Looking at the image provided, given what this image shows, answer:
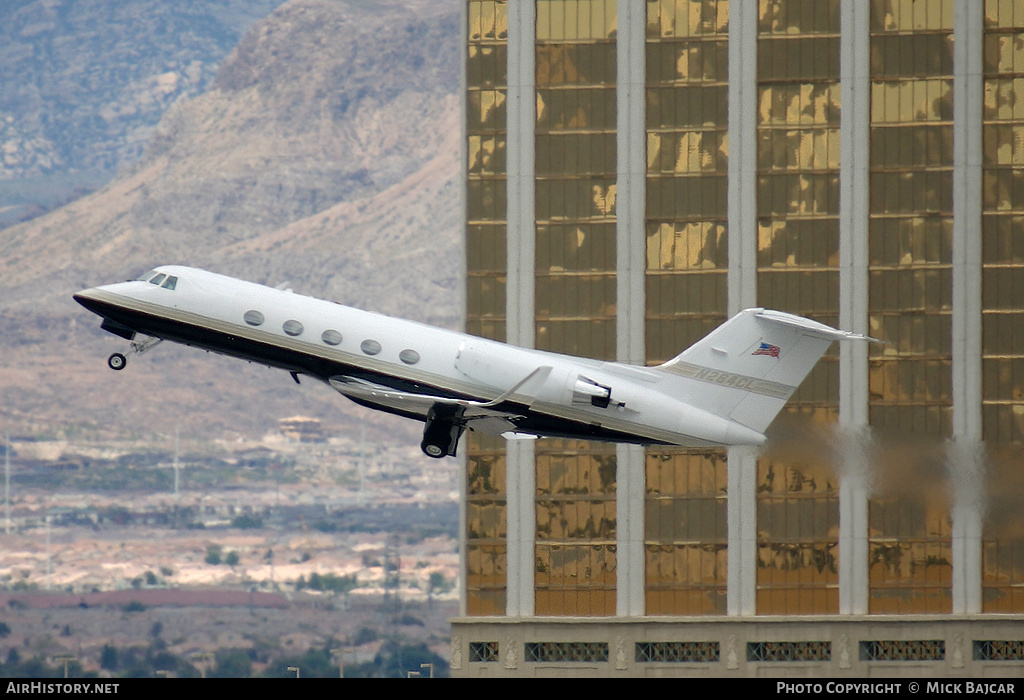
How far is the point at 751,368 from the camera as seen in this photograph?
48375mm

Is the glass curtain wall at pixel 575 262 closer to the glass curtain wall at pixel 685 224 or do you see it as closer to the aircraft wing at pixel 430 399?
the glass curtain wall at pixel 685 224

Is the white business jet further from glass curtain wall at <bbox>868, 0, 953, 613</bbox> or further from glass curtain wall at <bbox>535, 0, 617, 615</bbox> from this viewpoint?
glass curtain wall at <bbox>868, 0, 953, 613</bbox>

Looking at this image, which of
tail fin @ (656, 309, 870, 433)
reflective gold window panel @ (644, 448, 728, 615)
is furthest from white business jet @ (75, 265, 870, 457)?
reflective gold window panel @ (644, 448, 728, 615)

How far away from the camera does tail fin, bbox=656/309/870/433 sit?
48219 millimetres

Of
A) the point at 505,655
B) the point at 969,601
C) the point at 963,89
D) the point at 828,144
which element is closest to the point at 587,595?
the point at 505,655

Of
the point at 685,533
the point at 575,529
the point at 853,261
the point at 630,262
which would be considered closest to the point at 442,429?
the point at 630,262

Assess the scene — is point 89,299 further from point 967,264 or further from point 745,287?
point 967,264

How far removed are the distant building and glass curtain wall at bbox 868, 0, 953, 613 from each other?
0.12 meters

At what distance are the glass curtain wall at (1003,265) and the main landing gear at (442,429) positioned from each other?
4083cm

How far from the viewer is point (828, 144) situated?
79.8m

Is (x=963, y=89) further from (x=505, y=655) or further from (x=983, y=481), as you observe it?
(x=505, y=655)

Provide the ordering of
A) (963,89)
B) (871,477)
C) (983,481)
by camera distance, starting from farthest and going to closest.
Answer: (963,89) → (983,481) → (871,477)

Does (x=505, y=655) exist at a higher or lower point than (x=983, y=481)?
lower

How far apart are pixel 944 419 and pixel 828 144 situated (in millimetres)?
16253
